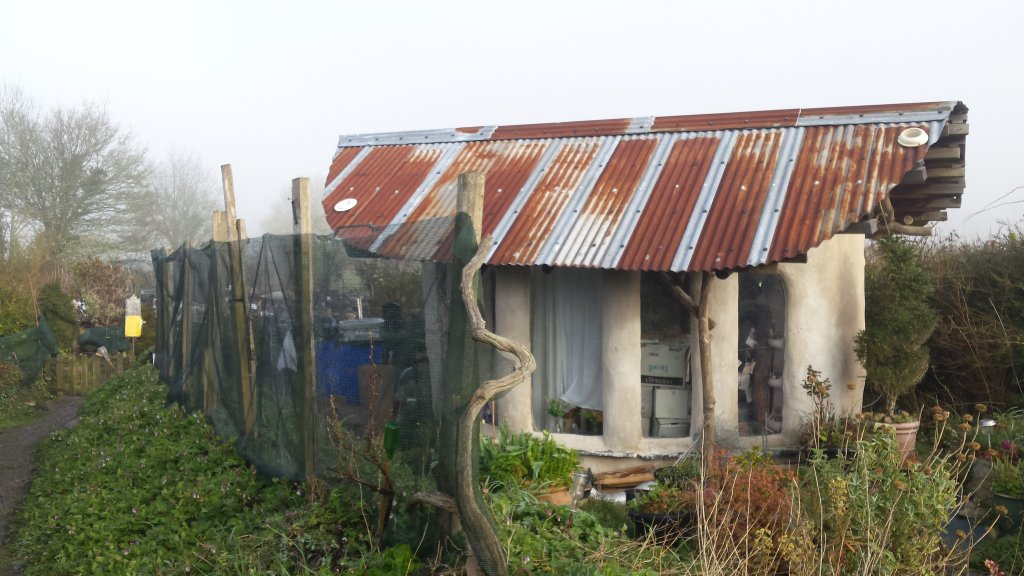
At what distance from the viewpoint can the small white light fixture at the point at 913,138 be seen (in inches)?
305

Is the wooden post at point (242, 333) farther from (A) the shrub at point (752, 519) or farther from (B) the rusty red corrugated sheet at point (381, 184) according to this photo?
(A) the shrub at point (752, 519)

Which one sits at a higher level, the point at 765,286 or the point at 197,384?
the point at 765,286

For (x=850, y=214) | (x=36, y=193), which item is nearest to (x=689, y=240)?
(x=850, y=214)

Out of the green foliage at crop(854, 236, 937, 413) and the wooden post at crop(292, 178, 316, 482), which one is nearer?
the wooden post at crop(292, 178, 316, 482)

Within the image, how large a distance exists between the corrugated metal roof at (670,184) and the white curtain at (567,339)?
86 centimetres

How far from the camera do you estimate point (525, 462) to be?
644cm

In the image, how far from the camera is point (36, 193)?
2861 centimetres

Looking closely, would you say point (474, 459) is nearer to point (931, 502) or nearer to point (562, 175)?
point (931, 502)

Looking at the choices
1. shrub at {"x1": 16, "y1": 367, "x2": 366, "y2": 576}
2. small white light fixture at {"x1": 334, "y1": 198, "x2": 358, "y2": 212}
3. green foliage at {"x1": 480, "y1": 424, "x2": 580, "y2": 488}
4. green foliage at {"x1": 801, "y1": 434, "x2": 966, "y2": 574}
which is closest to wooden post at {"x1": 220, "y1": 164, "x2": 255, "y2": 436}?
shrub at {"x1": 16, "y1": 367, "x2": 366, "y2": 576}

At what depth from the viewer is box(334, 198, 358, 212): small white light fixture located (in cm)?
959

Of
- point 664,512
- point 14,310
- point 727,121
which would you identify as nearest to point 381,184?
point 727,121

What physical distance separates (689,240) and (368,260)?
3.49 meters

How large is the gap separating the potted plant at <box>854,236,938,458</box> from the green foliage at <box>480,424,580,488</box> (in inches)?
134

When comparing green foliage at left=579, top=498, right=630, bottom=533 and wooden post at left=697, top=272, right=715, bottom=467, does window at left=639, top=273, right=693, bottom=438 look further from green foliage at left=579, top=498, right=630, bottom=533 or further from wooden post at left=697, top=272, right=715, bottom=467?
green foliage at left=579, top=498, right=630, bottom=533
